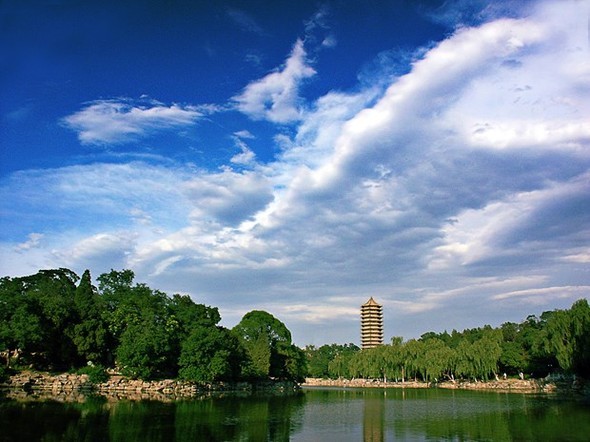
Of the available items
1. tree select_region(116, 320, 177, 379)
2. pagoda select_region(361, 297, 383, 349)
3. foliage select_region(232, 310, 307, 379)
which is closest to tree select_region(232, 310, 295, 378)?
foliage select_region(232, 310, 307, 379)

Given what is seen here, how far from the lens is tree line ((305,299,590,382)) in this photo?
50.8m

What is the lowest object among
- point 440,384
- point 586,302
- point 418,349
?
point 440,384

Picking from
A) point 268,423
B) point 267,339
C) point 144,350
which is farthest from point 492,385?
point 268,423

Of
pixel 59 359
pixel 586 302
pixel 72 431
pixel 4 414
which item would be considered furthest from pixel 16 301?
pixel 586 302

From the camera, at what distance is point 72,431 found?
20359 millimetres

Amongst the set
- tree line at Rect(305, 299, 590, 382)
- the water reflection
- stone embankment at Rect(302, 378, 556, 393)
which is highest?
tree line at Rect(305, 299, 590, 382)

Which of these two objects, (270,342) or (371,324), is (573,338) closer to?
(270,342)

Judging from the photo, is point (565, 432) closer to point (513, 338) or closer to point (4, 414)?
point (4, 414)

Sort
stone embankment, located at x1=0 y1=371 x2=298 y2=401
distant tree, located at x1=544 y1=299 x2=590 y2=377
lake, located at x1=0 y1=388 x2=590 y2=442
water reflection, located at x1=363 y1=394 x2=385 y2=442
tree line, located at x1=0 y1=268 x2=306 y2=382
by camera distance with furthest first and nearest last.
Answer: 1. distant tree, located at x1=544 y1=299 x2=590 y2=377
2. tree line, located at x1=0 y1=268 x2=306 y2=382
3. stone embankment, located at x1=0 y1=371 x2=298 y2=401
4. water reflection, located at x1=363 y1=394 x2=385 y2=442
5. lake, located at x1=0 y1=388 x2=590 y2=442

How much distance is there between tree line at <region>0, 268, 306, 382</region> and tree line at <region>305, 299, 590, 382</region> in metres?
31.2

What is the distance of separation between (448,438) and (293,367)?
157ft

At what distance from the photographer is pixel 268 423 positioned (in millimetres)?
25891

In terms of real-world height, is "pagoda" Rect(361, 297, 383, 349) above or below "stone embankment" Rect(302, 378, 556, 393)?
above

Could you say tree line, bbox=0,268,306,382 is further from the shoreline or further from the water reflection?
the shoreline
